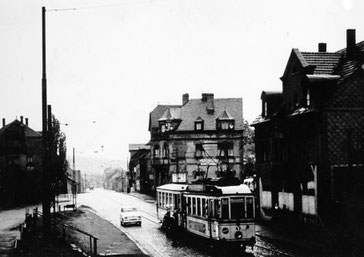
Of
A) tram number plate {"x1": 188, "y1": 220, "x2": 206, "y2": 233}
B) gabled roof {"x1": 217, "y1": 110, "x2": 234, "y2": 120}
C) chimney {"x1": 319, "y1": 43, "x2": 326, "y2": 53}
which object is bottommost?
tram number plate {"x1": 188, "y1": 220, "x2": 206, "y2": 233}

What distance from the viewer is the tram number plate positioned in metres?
23.6

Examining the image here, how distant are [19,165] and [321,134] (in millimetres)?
54665

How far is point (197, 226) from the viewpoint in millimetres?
24703

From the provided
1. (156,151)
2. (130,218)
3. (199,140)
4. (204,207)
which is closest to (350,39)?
(204,207)

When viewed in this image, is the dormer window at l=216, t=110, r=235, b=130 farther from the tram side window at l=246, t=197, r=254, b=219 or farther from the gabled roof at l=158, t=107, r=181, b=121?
the tram side window at l=246, t=197, r=254, b=219

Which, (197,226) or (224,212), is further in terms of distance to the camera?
(197,226)

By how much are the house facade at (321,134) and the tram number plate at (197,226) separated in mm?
7724

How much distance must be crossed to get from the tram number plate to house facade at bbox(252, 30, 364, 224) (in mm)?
7724

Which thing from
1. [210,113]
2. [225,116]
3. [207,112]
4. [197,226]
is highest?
[207,112]

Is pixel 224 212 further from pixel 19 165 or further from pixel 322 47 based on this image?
pixel 19 165

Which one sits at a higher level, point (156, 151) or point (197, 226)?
point (156, 151)

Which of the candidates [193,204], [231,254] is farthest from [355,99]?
[231,254]

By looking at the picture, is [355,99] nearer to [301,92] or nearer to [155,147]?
[301,92]

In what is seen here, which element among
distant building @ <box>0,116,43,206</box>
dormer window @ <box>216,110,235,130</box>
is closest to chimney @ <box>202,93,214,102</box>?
dormer window @ <box>216,110,235,130</box>
